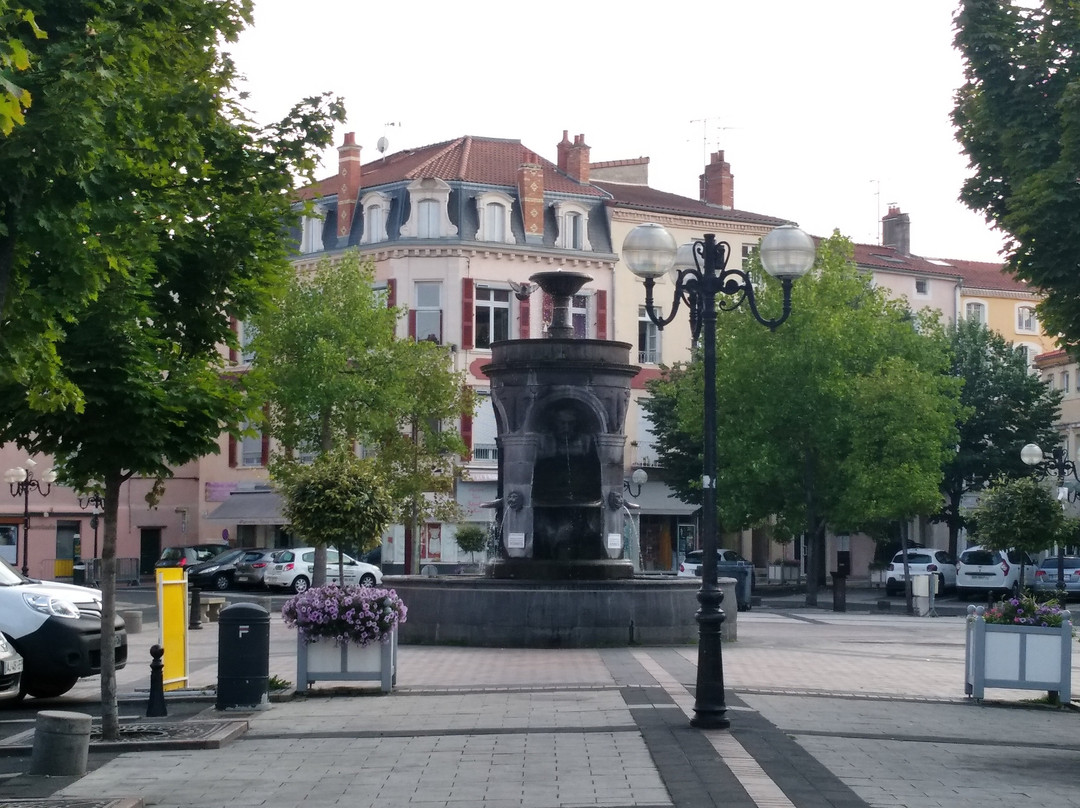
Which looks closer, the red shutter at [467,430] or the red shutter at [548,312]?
the red shutter at [548,312]

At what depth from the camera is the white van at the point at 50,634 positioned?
16.0m

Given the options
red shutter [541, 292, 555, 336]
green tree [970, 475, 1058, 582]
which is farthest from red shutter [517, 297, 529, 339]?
green tree [970, 475, 1058, 582]

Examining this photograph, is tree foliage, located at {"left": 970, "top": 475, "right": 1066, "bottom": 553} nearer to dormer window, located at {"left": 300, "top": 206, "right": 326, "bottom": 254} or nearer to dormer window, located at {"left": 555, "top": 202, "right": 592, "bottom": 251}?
dormer window, located at {"left": 555, "top": 202, "right": 592, "bottom": 251}

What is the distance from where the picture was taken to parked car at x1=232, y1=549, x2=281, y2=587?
1934 inches

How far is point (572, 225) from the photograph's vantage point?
59719mm

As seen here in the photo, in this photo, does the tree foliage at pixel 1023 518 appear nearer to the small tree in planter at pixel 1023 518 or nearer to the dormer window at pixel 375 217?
the small tree in planter at pixel 1023 518

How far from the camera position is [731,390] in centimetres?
4956

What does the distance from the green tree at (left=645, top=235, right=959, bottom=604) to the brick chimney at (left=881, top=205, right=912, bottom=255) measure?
1014 inches

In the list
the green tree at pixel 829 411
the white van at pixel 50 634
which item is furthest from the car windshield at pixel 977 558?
the white van at pixel 50 634

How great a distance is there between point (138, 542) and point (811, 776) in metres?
55.5

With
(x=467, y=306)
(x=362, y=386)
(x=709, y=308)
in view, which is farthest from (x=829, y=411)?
(x=709, y=308)

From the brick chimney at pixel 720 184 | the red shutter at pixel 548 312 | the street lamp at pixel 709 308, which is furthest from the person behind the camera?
the brick chimney at pixel 720 184

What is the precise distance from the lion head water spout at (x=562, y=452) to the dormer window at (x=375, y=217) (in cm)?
3239

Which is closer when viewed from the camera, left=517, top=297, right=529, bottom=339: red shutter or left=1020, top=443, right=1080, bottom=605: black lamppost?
left=1020, top=443, right=1080, bottom=605: black lamppost
